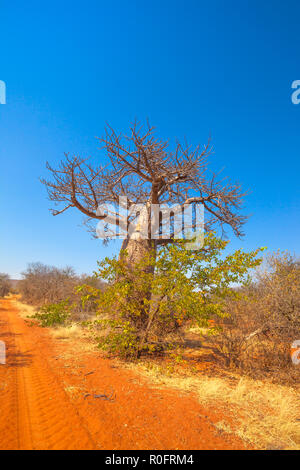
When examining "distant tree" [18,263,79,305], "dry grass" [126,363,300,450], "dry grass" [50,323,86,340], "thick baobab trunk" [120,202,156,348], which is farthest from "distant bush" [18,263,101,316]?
"dry grass" [126,363,300,450]

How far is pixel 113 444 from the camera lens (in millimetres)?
2156

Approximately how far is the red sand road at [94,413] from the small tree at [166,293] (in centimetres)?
82

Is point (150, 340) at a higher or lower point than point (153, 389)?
higher

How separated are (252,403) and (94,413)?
7.06ft

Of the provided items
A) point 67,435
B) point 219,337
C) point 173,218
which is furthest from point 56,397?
point 173,218

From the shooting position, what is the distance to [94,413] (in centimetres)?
267

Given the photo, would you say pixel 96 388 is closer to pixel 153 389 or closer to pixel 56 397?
pixel 56 397

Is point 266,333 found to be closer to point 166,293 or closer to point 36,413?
point 166,293

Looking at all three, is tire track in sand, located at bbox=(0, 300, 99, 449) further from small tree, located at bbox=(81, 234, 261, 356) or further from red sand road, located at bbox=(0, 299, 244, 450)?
small tree, located at bbox=(81, 234, 261, 356)

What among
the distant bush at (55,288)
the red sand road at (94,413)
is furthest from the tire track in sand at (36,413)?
the distant bush at (55,288)

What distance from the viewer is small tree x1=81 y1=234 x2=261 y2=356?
4.31 m

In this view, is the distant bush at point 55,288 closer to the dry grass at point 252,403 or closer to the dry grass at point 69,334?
the dry grass at point 69,334

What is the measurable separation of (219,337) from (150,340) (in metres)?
1.53

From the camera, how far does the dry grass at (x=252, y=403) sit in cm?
238
